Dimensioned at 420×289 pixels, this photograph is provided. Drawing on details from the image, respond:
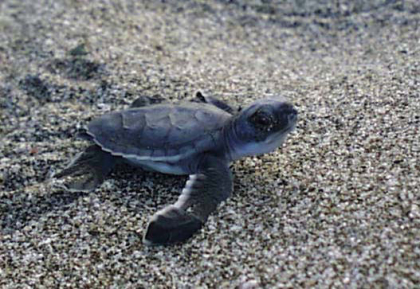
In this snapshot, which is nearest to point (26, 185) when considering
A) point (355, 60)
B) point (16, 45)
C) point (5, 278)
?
point (5, 278)

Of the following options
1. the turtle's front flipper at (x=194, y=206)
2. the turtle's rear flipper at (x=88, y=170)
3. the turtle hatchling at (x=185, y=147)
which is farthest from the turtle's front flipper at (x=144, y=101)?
the turtle's front flipper at (x=194, y=206)

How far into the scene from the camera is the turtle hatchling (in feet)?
6.61

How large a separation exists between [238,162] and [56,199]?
0.88 metres

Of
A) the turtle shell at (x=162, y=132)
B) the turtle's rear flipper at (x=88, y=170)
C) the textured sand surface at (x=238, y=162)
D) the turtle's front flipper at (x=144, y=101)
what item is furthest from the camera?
the turtle's front flipper at (x=144, y=101)

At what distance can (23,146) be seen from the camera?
113 inches

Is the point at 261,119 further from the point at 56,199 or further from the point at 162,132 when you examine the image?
the point at 56,199

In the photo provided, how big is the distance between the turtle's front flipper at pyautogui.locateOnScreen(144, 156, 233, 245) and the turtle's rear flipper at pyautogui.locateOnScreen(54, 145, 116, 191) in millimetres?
507

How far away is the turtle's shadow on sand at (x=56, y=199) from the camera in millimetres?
2287

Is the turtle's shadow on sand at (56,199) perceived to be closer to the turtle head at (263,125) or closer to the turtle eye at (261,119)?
the turtle head at (263,125)

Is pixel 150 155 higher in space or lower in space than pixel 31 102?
higher

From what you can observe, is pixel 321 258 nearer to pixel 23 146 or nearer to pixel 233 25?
pixel 23 146

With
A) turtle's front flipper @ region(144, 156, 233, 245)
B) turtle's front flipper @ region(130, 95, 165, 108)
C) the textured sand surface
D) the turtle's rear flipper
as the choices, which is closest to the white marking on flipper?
turtle's front flipper @ region(144, 156, 233, 245)

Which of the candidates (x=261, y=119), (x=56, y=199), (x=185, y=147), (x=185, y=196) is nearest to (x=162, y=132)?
(x=185, y=147)

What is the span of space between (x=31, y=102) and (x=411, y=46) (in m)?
2.62
